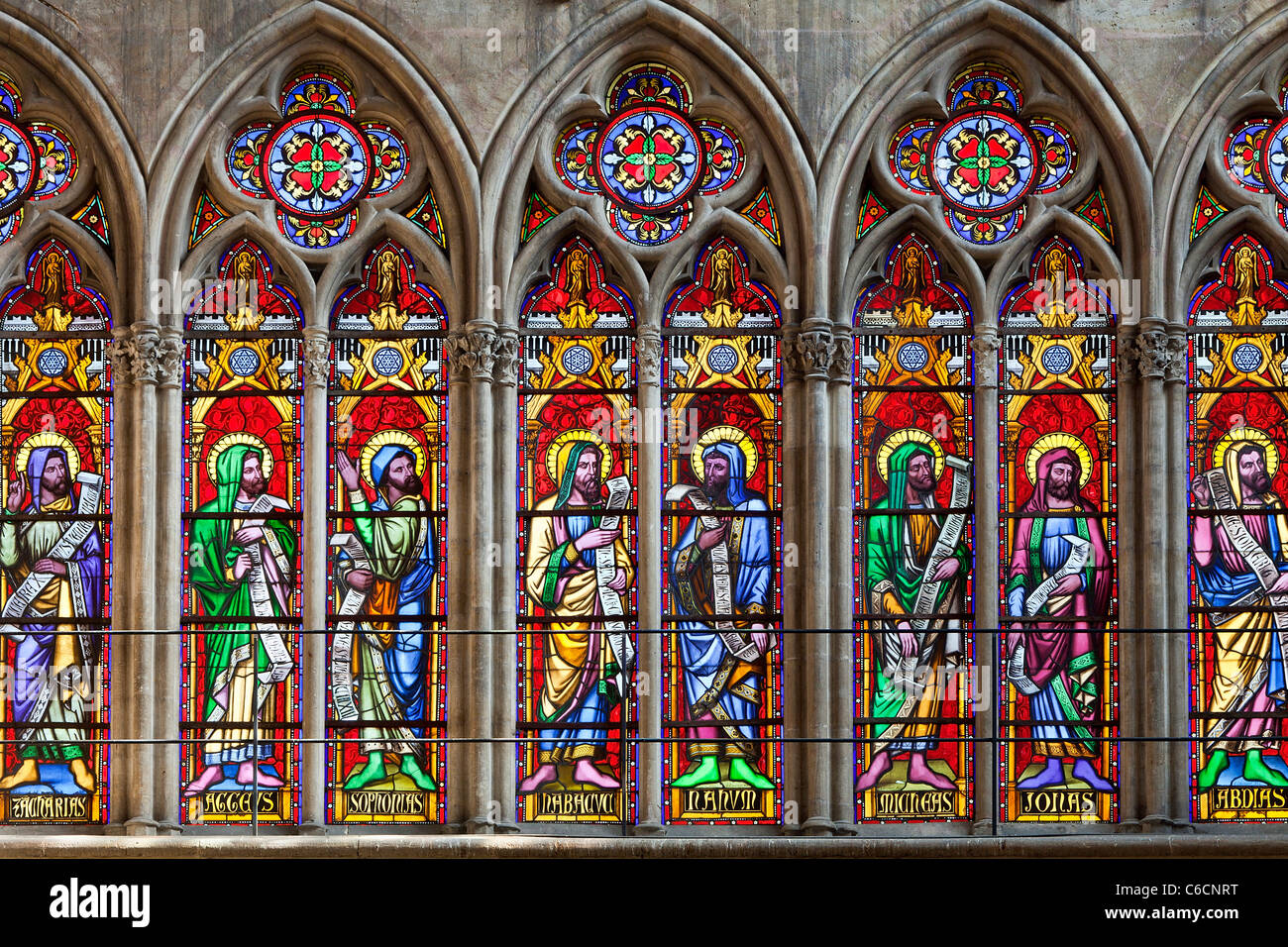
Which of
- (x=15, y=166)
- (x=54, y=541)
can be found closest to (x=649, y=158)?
(x=15, y=166)

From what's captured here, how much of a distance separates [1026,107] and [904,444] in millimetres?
2120

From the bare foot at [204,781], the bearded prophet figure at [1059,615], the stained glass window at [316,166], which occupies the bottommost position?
the bare foot at [204,781]

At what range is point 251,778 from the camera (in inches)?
378

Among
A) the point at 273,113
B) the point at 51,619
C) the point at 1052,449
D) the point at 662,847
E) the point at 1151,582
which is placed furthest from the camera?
the point at 273,113

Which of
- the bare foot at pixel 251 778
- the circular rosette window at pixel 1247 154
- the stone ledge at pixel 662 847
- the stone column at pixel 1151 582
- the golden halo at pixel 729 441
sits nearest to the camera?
the stone ledge at pixel 662 847

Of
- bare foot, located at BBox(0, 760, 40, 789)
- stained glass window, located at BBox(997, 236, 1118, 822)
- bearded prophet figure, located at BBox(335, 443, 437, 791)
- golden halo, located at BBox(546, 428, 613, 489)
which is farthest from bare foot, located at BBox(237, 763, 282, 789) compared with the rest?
stained glass window, located at BBox(997, 236, 1118, 822)

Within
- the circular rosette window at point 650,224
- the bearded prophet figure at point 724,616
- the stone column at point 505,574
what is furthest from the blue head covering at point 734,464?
the circular rosette window at point 650,224

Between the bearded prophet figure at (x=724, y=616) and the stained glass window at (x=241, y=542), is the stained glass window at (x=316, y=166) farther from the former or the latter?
the bearded prophet figure at (x=724, y=616)

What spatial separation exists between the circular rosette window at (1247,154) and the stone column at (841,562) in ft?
8.20

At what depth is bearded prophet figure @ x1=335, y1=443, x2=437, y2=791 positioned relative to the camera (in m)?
9.62

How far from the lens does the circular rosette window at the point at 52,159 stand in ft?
32.6

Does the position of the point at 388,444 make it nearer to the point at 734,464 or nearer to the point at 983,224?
the point at 734,464
